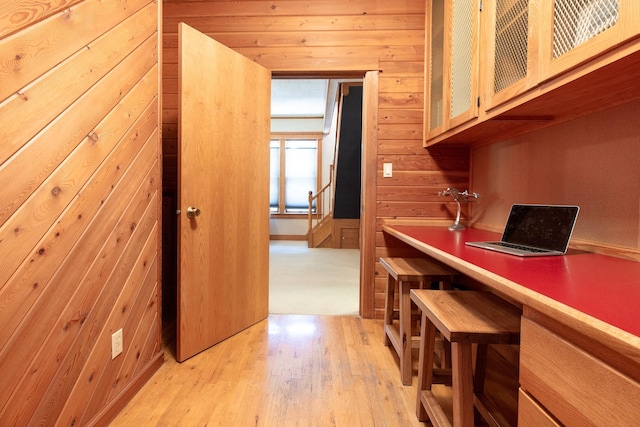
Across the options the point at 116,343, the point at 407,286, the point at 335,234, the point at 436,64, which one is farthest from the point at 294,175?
the point at 116,343

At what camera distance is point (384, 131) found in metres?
2.50

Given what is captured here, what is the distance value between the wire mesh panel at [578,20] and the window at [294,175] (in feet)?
21.5

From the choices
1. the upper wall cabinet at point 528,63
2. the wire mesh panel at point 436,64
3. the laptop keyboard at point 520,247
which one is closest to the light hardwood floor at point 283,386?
the laptop keyboard at point 520,247

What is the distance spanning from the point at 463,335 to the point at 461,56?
4.97 feet

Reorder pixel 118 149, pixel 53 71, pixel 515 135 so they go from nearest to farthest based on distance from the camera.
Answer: pixel 53 71 → pixel 118 149 → pixel 515 135

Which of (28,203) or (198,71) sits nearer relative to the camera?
(28,203)

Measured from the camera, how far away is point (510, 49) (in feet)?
4.33

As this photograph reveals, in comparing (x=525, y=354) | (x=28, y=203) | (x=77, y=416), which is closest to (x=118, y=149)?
(x=28, y=203)

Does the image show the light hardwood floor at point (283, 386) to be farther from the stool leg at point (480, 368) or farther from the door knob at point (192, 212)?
the door knob at point (192, 212)

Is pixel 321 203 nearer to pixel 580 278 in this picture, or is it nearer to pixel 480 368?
pixel 480 368

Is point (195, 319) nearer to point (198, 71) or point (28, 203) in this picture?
point (28, 203)

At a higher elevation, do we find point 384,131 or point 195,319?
point 384,131

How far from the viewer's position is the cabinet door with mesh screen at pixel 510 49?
1159 mm

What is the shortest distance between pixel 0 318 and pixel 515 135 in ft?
7.77
